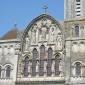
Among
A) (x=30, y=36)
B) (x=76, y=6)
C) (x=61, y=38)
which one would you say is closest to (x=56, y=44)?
(x=61, y=38)

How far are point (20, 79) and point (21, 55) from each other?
2891 mm

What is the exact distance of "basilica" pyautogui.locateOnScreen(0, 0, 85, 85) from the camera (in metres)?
31.3

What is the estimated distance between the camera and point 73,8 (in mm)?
41000

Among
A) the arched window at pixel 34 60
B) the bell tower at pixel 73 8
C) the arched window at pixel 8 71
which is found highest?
the bell tower at pixel 73 8

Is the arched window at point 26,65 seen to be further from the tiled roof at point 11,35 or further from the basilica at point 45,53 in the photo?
the tiled roof at point 11,35

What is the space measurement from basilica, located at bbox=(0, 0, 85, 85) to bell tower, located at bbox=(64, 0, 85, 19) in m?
5.97

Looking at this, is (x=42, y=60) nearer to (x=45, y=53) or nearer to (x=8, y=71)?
(x=45, y=53)

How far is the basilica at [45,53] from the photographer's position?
31312mm

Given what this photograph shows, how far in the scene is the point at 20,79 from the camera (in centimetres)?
3306

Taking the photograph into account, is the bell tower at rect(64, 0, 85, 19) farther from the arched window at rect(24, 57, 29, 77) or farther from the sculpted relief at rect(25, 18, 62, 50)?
the arched window at rect(24, 57, 29, 77)

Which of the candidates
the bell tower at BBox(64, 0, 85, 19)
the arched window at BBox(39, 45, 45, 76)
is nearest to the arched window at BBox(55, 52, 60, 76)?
the arched window at BBox(39, 45, 45, 76)

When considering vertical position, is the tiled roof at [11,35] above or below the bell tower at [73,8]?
below

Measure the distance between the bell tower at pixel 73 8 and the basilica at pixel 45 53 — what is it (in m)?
5.97

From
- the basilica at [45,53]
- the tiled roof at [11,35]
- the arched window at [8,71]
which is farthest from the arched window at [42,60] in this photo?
the tiled roof at [11,35]
